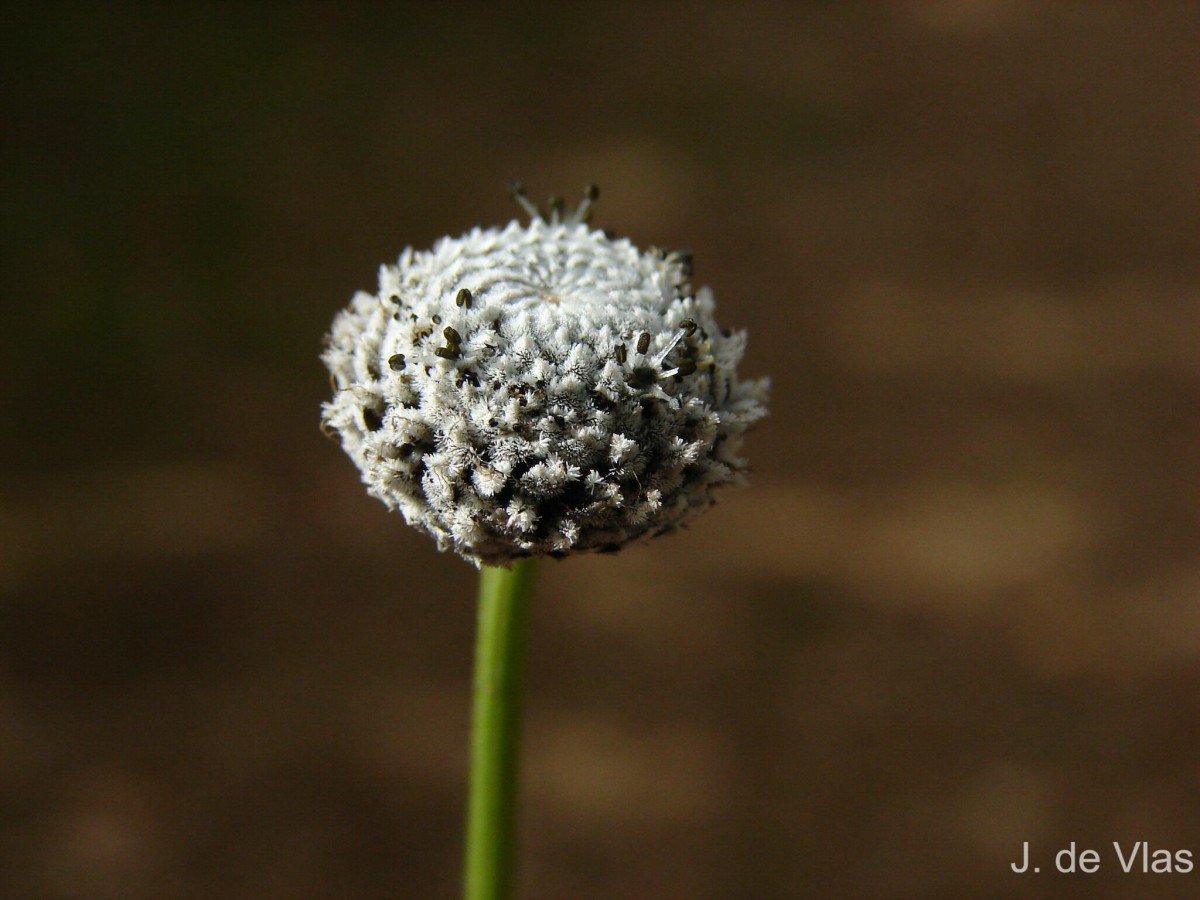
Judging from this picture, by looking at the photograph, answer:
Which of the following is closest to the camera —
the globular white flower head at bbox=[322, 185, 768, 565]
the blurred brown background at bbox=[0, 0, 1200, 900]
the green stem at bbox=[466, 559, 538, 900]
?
the globular white flower head at bbox=[322, 185, 768, 565]

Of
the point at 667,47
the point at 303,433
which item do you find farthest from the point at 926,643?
the point at 667,47

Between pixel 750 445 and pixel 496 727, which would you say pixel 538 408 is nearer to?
pixel 496 727

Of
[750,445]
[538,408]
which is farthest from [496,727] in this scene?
[750,445]

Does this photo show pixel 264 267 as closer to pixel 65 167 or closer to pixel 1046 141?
pixel 65 167

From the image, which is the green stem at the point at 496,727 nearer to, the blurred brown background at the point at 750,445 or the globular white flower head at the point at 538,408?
the globular white flower head at the point at 538,408

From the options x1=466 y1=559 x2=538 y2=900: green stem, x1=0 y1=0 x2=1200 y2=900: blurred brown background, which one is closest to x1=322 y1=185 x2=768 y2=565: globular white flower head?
x1=466 y1=559 x2=538 y2=900: green stem

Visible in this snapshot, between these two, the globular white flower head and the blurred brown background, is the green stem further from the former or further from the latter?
the blurred brown background

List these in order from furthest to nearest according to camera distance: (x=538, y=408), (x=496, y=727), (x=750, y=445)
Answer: (x=750, y=445), (x=496, y=727), (x=538, y=408)
